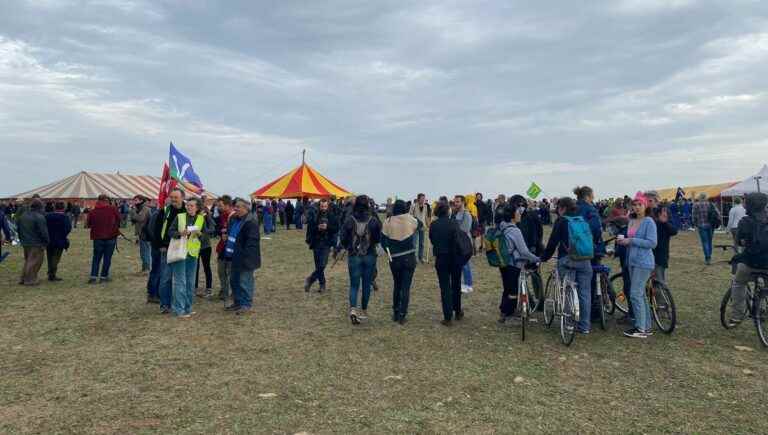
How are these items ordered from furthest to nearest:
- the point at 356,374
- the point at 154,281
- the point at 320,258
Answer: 1. the point at 320,258
2. the point at 154,281
3. the point at 356,374

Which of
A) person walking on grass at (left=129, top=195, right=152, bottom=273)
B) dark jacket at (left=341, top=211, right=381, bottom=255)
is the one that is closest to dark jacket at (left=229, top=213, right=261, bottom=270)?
dark jacket at (left=341, top=211, right=381, bottom=255)

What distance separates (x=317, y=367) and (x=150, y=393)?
5.90 ft

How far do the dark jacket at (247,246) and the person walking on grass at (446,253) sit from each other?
3.03 metres

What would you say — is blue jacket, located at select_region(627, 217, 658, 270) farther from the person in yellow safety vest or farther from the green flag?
the green flag

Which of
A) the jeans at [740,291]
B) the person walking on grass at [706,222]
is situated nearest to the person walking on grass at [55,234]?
the jeans at [740,291]

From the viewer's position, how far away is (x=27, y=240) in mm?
11578

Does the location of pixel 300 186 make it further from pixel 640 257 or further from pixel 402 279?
pixel 640 257

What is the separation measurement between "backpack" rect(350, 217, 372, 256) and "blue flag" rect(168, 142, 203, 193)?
1244 cm

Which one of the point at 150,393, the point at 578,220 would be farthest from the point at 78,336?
the point at 578,220

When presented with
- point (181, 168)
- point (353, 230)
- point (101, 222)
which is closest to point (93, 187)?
point (181, 168)

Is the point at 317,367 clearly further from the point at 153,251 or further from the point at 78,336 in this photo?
the point at 153,251

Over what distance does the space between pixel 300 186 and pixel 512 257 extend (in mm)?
25546

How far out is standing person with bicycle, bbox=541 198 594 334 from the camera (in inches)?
264

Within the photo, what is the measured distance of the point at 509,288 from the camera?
26.2 feet
